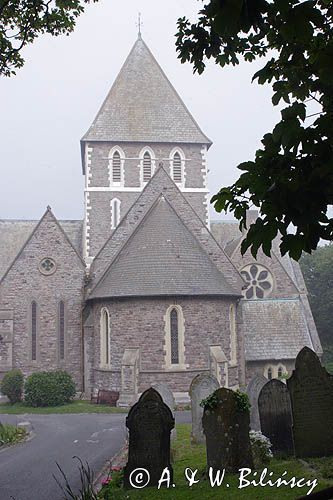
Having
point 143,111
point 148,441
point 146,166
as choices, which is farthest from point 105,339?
point 143,111

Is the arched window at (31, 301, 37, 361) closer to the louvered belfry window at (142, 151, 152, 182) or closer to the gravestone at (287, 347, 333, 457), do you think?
the louvered belfry window at (142, 151, 152, 182)

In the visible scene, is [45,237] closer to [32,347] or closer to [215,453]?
[32,347]

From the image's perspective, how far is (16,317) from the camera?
28438 millimetres

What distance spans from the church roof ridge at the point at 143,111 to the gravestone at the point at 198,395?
85.8 ft

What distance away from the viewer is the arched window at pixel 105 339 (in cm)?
2622

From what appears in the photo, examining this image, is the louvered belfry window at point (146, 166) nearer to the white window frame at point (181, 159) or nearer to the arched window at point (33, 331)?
the white window frame at point (181, 159)

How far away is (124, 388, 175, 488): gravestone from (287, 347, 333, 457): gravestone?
211 cm

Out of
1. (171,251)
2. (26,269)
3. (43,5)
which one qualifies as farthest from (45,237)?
(43,5)

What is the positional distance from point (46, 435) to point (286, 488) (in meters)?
10.5

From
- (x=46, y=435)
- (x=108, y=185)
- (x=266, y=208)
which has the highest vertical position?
(x=108, y=185)

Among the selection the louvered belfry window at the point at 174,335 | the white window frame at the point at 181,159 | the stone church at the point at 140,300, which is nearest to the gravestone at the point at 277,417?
the stone church at the point at 140,300

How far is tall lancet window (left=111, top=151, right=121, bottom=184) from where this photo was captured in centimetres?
3844

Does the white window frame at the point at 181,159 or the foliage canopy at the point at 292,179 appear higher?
the white window frame at the point at 181,159

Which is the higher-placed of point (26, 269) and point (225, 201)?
point (26, 269)
